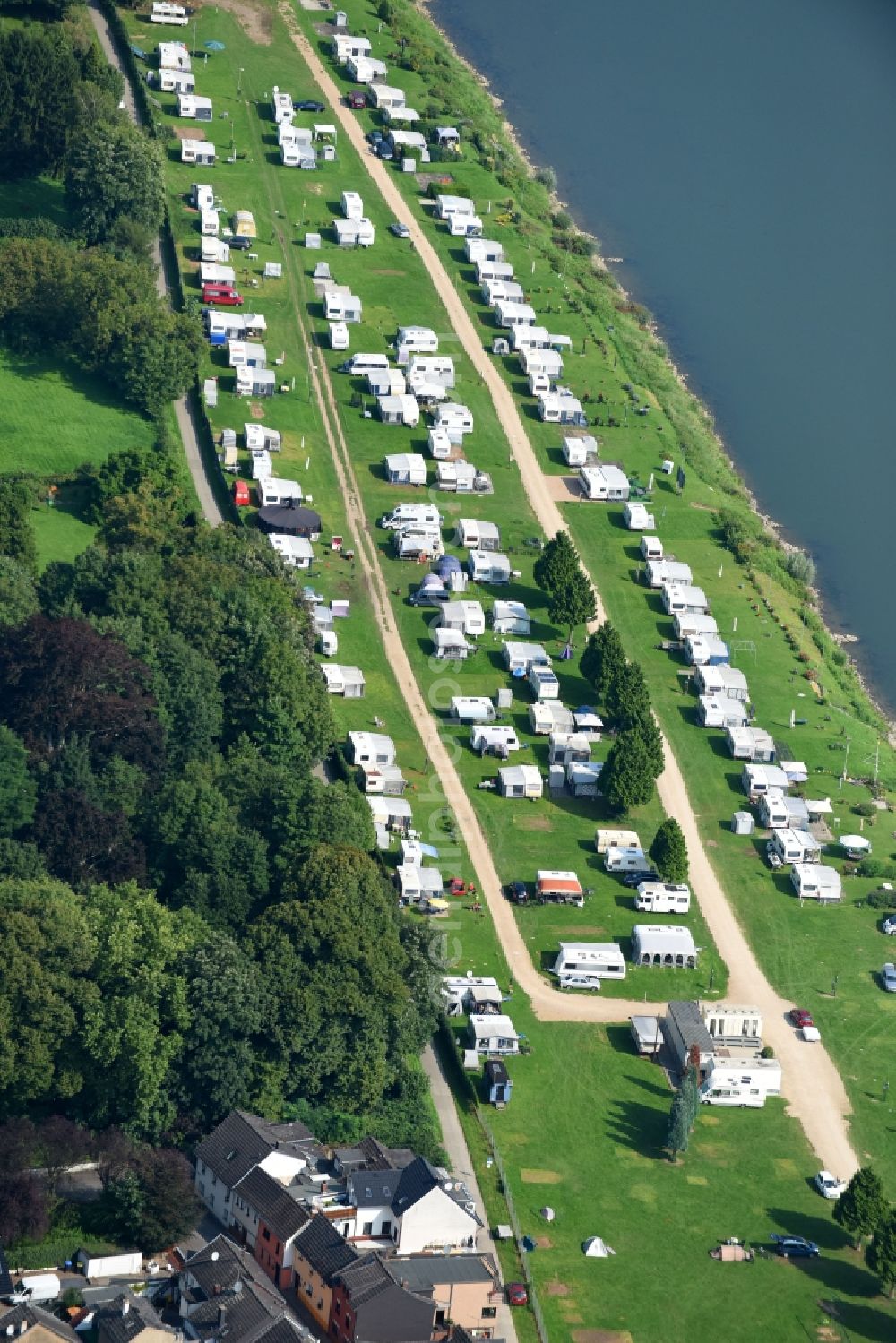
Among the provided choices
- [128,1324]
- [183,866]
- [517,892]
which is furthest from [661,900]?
[128,1324]

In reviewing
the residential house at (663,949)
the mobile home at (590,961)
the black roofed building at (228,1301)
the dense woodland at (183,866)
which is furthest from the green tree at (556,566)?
the black roofed building at (228,1301)

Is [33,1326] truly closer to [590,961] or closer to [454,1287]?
[454,1287]

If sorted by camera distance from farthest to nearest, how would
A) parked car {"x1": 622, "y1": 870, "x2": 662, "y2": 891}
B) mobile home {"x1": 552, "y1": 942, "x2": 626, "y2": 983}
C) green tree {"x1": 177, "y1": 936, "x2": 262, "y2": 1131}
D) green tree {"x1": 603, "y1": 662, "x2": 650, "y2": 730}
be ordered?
green tree {"x1": 603, "y1": 662, "x2": 650, "y2": 730}
parked car {"x1": 622, "y1": 870, "x2": 662, "y2": 891}
mobile home {"x1": 552, "y1": 942, "x2": 626, "y2": 983}
green tree {"x1": 177, "y1": 936, "x2": 262, "y2": 1131}

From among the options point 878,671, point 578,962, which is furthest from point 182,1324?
point 878,671

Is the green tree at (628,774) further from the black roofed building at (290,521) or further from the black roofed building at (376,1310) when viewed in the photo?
the black roofed building at (376,1310)

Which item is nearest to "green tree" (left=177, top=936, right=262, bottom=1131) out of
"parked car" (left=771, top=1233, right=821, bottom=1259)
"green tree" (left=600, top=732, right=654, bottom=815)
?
"parked car" (left=771, top=1233, right=821, bottom=1259)

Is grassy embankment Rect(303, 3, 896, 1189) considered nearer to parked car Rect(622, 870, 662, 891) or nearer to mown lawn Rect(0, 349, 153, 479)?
parked car Rect(622, 870, 662, 891)
